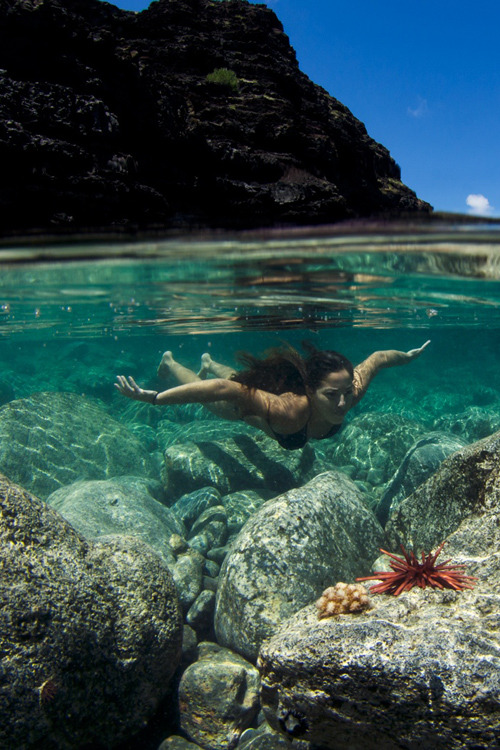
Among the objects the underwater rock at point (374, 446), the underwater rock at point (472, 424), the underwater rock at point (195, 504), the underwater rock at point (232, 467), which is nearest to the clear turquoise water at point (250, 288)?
the underwater rock at point (472, 424)

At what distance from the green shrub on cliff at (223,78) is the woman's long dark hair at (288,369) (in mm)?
5726

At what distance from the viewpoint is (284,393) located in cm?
1009

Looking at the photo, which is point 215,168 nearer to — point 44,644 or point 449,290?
point 44,644

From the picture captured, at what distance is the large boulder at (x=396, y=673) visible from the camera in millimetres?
3129

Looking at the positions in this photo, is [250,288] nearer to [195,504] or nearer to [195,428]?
[195,428]

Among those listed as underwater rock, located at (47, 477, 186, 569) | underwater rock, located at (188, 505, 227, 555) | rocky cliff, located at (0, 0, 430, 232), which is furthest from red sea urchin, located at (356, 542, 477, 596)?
rocky cliff, located at (0, 0, 430, 232)

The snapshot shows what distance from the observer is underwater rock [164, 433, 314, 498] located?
1155 centimetres

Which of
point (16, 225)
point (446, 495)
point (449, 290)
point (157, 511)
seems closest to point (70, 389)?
point (157, 511)

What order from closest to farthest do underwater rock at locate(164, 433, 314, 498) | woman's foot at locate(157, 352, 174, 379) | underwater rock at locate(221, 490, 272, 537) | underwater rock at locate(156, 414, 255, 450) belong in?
underwater rock at locate(221, 490, 272, 537), underwater rock at locate(164, 433, 314, 498), woman's foot at locate(157, 352, 174, 379), underwater rock at locate(156, 414, 255, 450)

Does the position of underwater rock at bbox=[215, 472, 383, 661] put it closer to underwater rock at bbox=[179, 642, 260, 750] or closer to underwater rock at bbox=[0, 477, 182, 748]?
underwater rock at bbox=[179, 642, 260, 750]

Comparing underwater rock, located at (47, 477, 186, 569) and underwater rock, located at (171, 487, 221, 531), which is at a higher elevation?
underwater rock, located at (47, 477, 186, 569)

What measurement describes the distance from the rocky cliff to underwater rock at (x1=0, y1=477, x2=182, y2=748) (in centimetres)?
439

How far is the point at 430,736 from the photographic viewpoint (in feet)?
10.5

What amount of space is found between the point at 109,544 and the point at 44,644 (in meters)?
1.35
